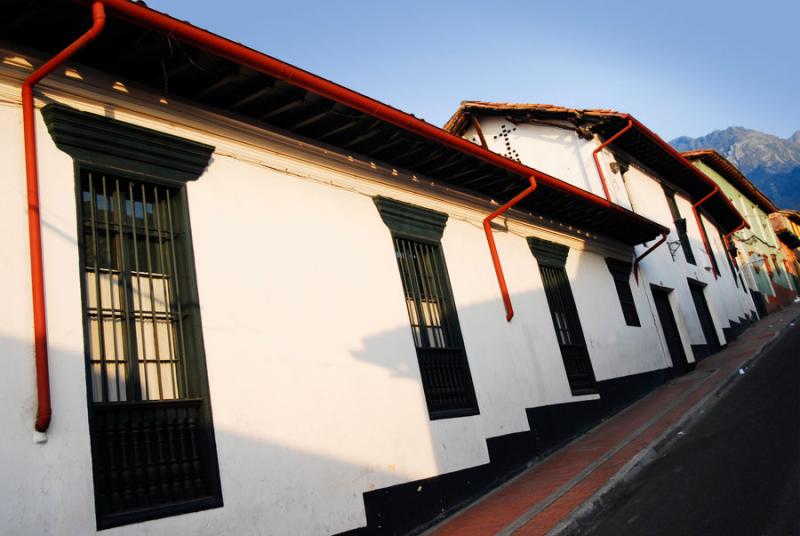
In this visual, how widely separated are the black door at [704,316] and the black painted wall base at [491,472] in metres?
7.08

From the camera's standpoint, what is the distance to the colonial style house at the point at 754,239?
27031mm

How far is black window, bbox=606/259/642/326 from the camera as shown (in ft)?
44.7

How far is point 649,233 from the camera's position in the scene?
48.4ft

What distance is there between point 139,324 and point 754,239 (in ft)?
105

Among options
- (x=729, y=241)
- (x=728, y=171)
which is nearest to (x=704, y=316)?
(x=729, y=241)

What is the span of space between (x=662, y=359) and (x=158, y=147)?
471 inches

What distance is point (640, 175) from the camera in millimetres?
17875

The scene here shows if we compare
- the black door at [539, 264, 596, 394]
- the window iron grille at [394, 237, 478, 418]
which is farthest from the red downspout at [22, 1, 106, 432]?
the black door at [539, 264, 596, 394]

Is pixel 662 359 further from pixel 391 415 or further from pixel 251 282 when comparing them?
pixel 251 282

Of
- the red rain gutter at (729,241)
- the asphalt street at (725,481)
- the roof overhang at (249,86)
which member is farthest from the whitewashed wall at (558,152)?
the red rain gutter at (729,241)

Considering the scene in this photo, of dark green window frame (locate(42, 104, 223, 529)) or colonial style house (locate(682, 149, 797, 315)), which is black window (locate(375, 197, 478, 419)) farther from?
colonial style house (locate(682, 149, 797, 315))

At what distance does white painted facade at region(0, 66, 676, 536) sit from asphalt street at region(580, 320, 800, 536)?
2.12 m

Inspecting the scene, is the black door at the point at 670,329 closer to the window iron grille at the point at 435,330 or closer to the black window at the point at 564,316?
the black window at the point at 564,316

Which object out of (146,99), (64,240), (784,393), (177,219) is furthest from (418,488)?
(784,393)
